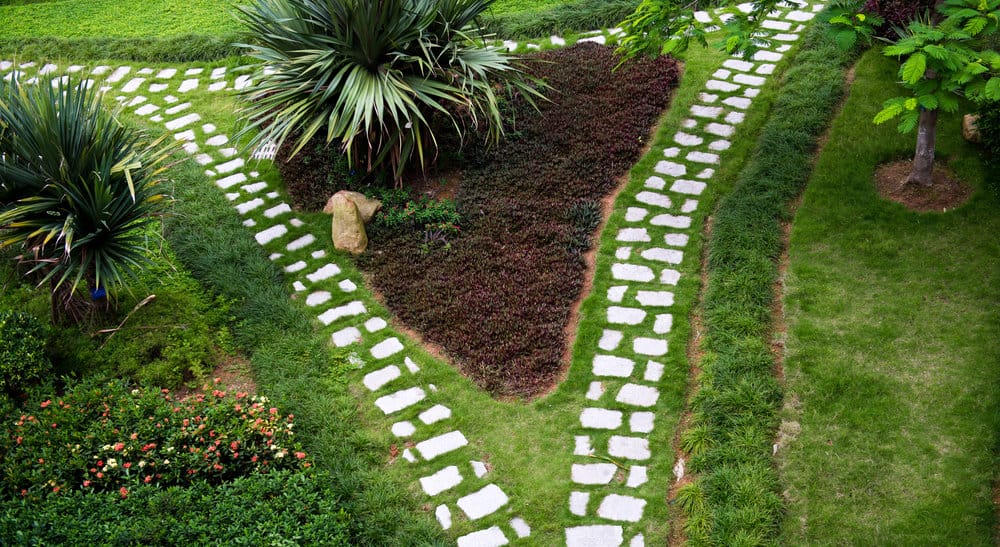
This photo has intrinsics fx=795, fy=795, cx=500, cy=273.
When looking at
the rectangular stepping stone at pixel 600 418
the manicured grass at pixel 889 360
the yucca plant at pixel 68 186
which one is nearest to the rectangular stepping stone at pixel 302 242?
the yucca plant at pixel 68 186

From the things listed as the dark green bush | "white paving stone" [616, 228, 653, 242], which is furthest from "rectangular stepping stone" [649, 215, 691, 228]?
the dark green bush

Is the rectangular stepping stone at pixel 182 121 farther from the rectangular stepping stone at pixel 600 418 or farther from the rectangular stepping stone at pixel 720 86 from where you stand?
the rectangular stepping stone at pixel 600 418

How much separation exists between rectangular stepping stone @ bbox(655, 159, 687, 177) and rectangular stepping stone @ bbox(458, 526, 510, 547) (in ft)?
12.2

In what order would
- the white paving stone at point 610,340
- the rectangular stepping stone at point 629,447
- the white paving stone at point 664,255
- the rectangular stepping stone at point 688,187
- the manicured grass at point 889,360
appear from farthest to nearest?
the rectangular stepping stone at point 688,187, the white paving stone at point 664,255, the white paving stone at point 610,340, the rectangular stepping stone at point 629,447, the manicured grass at point 889,360

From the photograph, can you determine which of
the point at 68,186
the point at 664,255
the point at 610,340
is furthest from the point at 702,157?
the point at 68,186

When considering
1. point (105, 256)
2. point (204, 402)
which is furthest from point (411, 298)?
point (105, 256)

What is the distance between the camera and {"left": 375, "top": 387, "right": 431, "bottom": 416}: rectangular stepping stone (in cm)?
511

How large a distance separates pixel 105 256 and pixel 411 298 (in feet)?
6.81

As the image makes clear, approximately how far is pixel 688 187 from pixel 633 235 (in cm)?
79

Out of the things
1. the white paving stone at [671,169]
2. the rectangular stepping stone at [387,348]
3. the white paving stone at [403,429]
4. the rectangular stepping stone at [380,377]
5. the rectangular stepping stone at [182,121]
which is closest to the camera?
the white paving stone at [403,429]

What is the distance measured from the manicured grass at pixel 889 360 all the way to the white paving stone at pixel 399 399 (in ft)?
7.39

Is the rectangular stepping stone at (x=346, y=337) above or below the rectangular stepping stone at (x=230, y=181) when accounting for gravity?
below

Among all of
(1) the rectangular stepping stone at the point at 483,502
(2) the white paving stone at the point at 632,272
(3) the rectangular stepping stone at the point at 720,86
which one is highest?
(3) the rectangular stepping stone at the point at 720,86

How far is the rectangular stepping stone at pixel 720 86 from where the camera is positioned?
787 cm
